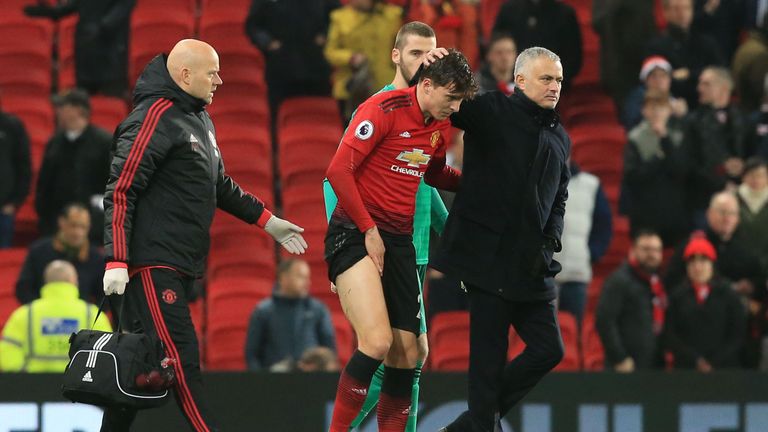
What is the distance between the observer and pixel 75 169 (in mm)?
12266

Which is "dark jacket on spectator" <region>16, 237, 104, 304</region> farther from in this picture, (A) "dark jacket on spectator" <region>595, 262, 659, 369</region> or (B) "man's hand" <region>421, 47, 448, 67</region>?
(B) "man's hand" <region>421, 47, 448, 67</region>

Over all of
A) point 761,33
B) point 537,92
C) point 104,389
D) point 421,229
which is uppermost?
point 761,33

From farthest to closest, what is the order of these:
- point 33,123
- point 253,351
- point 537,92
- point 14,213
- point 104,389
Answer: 1. point 33,123
2. point 14,213
3. point 253,351
4. point 537,92
5. point 104,389

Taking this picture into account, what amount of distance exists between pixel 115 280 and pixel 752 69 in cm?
850

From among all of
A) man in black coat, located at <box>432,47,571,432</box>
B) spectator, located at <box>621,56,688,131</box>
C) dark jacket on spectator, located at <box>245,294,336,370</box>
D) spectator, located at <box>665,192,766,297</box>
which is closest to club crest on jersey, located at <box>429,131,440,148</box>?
man in black coat, located at <box>432,47,571,432</box>

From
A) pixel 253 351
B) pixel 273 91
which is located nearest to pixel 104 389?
pixel 253 351

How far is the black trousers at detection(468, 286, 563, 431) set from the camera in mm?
7543

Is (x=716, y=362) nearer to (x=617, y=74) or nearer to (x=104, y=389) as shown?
(x=617, y=74)

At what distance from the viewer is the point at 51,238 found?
11.7 m

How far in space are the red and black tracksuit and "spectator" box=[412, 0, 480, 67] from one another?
653 cm

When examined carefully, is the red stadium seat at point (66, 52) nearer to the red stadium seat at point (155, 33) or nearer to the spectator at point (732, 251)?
the red stadium seat at point (155, 33)

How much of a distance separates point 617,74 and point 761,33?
136cm

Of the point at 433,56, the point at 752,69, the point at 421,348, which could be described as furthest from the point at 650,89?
the point at 433,56

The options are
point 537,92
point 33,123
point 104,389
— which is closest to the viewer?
point 104,389
